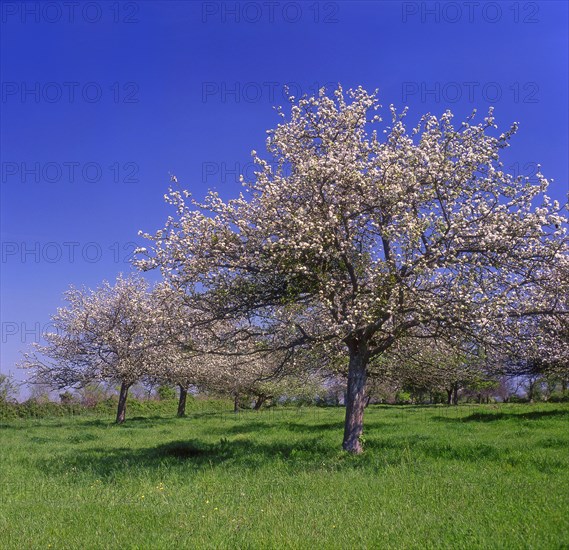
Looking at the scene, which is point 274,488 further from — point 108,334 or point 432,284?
point 108,334

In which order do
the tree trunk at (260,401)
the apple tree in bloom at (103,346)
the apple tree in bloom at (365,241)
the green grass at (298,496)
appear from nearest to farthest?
the green grass at (298,496) → the apple tree in bloom at (365,241) → the apple tree in bloom at (103,346) → the tree trunk at (260,401)

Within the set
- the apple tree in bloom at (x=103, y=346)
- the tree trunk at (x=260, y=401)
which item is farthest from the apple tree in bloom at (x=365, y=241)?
the tree trunk at (x=260, y=401)

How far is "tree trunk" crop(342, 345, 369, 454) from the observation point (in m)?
15.9

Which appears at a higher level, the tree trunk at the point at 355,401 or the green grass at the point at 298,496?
the tree trunk at the point at 355,401

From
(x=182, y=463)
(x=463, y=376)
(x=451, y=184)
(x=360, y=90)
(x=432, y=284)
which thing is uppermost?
(x=360, y=90)

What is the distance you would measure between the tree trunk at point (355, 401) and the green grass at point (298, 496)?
50cm

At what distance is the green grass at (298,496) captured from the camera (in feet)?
25.4

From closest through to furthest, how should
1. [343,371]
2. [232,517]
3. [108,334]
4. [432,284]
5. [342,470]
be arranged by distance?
[232,517], [342,470], [432,284], [343,371], [108,334]

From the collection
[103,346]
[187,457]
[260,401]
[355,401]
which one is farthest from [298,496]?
[260,401]

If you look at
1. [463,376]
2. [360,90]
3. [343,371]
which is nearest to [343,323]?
[360,90]

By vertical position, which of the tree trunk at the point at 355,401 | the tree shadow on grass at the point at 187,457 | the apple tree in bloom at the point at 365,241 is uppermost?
the apple tree in bloom at the point at 365,241

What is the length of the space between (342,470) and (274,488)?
2.16m

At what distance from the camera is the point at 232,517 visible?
29.6ft

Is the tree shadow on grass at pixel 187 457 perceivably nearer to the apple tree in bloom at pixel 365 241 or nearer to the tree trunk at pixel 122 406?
the apple tree in bloom at pixel 365 241
